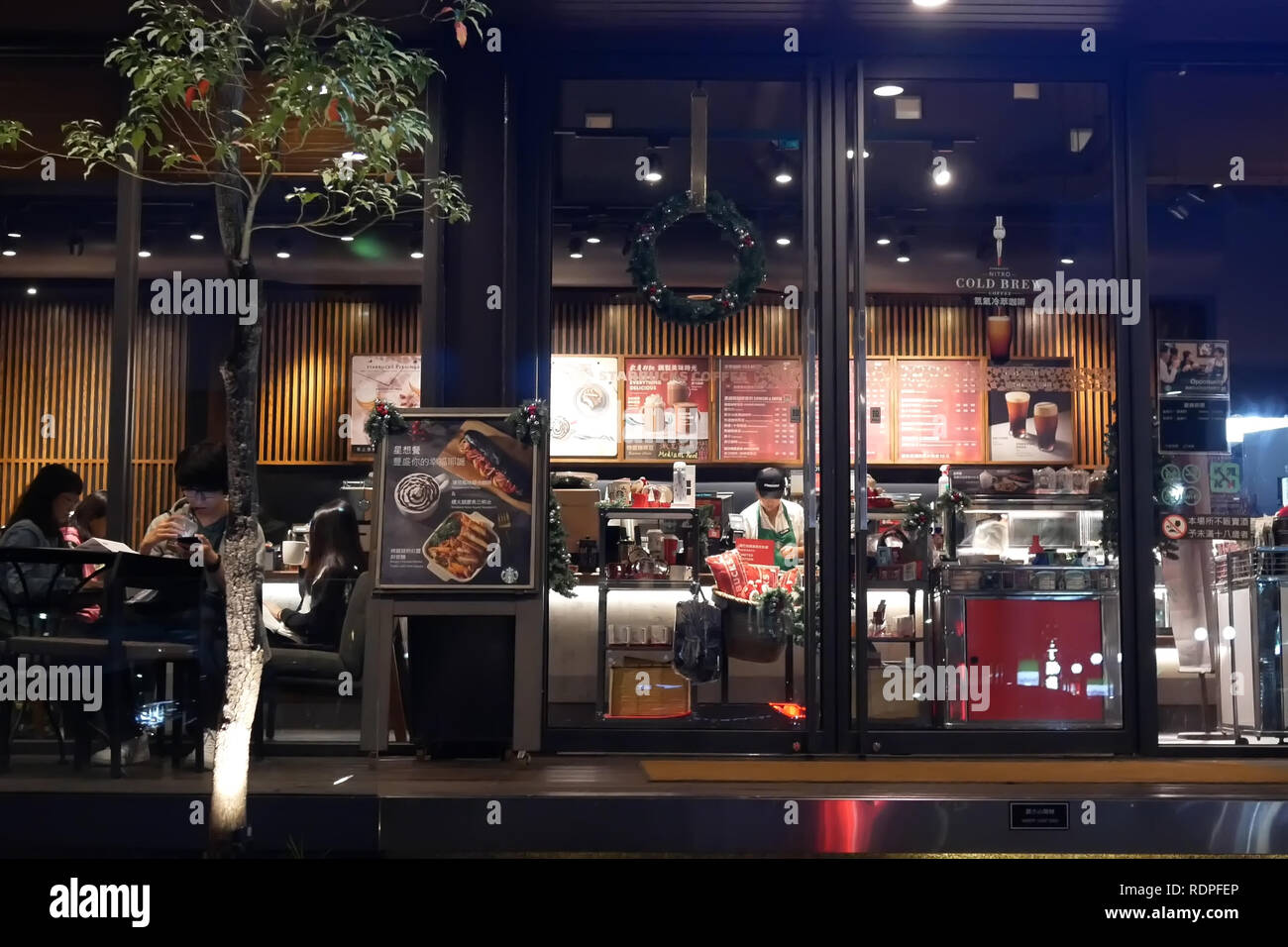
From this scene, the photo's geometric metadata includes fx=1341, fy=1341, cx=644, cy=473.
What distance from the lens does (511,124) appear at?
6121mm

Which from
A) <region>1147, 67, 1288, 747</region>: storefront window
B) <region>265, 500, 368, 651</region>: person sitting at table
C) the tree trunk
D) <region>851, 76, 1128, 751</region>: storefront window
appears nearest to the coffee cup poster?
<region>851, 76, 1128, 751</region>: storefront window

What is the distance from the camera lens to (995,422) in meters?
6.68

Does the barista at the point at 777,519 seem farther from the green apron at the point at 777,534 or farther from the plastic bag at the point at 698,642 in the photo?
the plastic bag at the point at 698,642

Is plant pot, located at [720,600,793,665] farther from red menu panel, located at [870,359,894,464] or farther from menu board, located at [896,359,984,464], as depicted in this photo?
menu board, located at [896,359,984,464]

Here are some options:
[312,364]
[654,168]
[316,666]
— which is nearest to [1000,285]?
[654,168]

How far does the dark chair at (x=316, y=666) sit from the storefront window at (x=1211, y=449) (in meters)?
3.63

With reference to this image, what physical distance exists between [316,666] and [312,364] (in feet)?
5.41

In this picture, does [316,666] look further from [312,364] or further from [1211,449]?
[1211,449]

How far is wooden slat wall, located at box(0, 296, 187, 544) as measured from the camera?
6180mm

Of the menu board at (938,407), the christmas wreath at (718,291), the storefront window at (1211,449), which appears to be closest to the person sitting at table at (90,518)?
the christmas wreath at (718,291)

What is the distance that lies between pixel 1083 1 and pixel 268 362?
417cm

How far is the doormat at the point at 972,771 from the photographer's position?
5219mm

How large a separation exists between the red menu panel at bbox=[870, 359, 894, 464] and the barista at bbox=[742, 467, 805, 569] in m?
0.37
